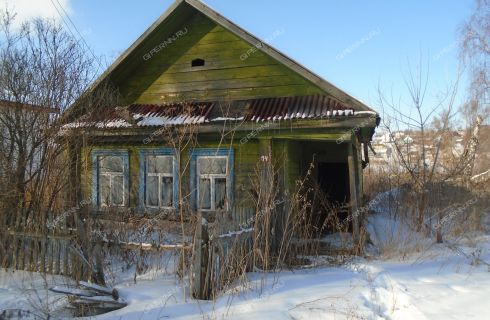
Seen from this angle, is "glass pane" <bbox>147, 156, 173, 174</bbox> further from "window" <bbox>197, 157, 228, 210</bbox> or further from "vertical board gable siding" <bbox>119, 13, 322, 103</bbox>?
"vertical board gable siding" <bbox>119, 13, 322, 103</bbox>

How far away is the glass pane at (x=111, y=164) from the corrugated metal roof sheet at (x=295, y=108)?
3814 mm

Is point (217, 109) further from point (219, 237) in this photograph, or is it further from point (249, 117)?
point (219, 237)

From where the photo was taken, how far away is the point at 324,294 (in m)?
4.81

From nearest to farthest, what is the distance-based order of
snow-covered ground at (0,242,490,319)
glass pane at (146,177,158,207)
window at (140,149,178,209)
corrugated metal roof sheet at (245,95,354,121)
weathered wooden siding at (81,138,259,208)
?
snow-covered ground at (0,242,490,319), corrugated metal roof sheet at (245,95,354,121), weathered wooden siding at (81,138,259,208), window at (140,149,178,209), glass pane at (146,177,158,207)

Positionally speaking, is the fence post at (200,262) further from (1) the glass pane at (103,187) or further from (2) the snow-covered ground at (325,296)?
(1) the glass pane at (103,187)

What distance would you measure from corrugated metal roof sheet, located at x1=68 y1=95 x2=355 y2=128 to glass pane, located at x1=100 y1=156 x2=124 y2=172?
1297 mm

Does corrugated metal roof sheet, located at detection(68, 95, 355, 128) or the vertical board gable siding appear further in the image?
the vertical board gable siding

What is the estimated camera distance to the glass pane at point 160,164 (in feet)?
32.8

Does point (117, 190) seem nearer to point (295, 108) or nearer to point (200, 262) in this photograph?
point (295, 108)

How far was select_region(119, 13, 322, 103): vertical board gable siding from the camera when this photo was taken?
9430 millimetres

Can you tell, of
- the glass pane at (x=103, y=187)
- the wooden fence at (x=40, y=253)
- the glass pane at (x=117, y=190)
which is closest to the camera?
the wooden fence at (x=40, y=253)

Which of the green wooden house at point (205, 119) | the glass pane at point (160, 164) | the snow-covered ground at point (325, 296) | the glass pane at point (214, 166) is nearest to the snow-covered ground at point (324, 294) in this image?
the snow-covered ground at point (325, 296)

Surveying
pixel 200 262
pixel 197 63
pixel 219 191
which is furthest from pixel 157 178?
pixel 200 262

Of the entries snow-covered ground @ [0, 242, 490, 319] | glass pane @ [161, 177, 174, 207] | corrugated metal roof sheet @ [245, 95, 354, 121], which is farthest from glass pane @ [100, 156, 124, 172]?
snow-covered ground @ [0, 242, 490, 319]
